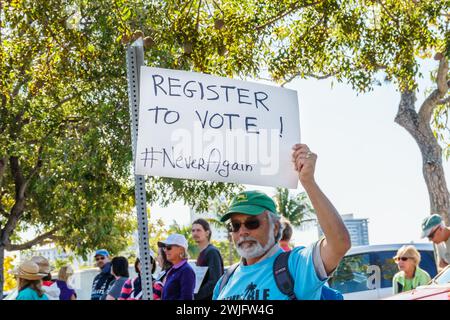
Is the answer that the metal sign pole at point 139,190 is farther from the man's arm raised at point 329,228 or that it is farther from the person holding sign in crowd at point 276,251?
the man's arm raised at point 329,228

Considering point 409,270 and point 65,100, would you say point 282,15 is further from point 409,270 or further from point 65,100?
point 65,100

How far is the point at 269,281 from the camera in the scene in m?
3.31

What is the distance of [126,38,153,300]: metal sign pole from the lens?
3.84 m

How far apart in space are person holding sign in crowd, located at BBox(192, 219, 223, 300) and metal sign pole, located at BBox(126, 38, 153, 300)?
8.43ft

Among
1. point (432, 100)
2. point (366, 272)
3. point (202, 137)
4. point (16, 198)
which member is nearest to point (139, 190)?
point (202, 137)

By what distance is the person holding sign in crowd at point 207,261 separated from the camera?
6.46 metres

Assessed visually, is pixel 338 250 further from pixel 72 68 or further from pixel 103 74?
pixel 103 74

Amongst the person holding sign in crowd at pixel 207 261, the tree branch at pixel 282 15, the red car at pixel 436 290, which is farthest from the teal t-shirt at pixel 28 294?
the tree branch at pixel 282 15

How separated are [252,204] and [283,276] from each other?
42 cm

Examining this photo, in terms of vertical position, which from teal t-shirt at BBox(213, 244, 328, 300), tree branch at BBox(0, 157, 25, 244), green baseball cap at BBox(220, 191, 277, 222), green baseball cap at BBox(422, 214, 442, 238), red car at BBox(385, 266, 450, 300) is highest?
tree branch at BBox(0, 157, 25, 244)

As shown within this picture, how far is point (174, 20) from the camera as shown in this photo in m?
10.1

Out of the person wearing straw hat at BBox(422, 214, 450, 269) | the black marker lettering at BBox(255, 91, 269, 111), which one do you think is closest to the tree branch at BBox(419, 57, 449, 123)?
the person wearing straw hat at BBox(422, 214, 450, 269)

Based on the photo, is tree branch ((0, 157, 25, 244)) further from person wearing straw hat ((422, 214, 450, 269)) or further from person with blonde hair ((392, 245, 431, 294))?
person wearing straw hat ((422, 214, 450, 269))
